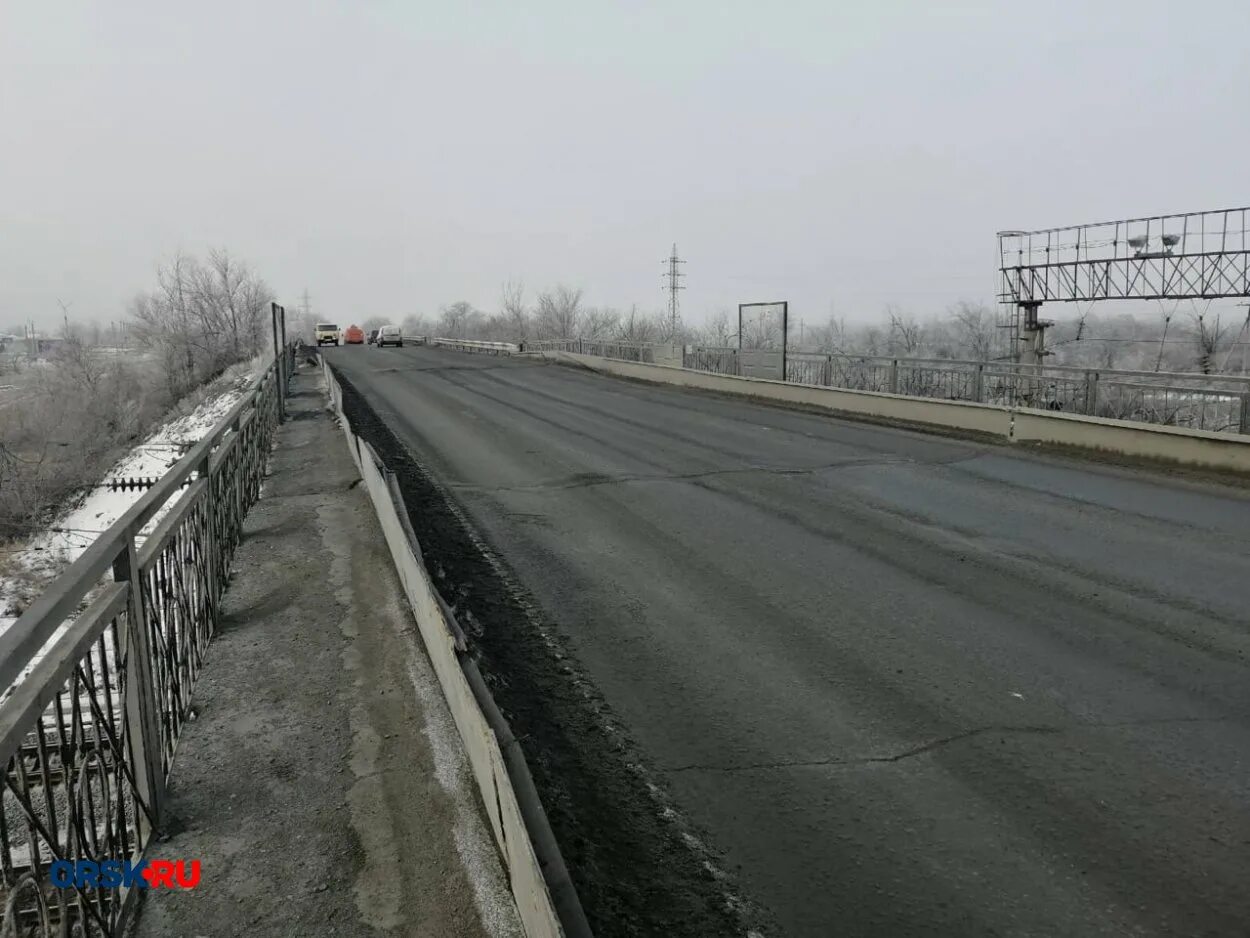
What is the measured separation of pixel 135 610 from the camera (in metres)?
3.50

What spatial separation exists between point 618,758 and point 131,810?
2086mm

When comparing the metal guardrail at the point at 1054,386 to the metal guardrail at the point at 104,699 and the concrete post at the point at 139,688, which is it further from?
the concrete post at the point at 139,688

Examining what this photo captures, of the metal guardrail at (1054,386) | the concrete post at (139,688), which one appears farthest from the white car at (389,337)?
the concrete post at (139,688)

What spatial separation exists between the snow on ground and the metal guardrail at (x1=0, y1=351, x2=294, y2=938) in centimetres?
1289

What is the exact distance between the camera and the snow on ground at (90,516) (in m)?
19.9

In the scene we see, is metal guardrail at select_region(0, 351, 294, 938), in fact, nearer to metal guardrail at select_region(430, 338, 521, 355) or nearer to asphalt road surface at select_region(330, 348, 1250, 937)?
asphalt road surface at select_region(330, 348, 1250, 937)

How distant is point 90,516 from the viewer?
31.2 metres

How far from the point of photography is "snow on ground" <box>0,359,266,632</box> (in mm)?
19859

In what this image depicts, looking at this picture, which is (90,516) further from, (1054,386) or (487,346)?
(1054,386)

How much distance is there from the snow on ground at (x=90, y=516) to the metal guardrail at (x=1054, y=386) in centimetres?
1262

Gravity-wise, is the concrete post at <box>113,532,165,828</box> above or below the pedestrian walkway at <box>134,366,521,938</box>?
above

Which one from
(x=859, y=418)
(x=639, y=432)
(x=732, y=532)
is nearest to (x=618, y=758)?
(x=732, y=532)

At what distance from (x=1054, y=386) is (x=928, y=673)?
1254 cm

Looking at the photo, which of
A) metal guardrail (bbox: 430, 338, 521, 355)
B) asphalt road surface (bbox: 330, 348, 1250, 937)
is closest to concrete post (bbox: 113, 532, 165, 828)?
asphalt road surface (bbox: 330, 348, 1250, 937)
